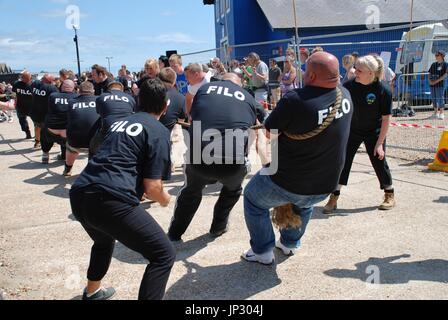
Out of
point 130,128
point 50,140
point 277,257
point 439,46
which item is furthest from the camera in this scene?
point 439,46

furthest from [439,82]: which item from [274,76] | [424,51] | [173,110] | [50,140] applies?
[50,140]

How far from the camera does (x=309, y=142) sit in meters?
3.28

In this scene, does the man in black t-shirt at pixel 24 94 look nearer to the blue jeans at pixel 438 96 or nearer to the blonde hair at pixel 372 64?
the blonde hair at pixel 372 64

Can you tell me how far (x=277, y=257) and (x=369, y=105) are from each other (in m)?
2.15

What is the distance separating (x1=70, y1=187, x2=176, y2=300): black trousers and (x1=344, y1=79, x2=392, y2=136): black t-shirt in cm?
316

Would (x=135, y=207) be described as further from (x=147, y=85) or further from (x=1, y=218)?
(x=1, y=218)

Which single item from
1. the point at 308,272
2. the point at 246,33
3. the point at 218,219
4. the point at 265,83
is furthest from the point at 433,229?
the point at 246,33

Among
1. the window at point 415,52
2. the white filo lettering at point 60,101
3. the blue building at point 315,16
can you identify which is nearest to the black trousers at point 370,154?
the white filo lettering at point 60,101

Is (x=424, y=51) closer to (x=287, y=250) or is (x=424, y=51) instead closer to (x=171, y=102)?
(x=171, y=102)

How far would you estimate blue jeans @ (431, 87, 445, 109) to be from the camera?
1199 centimetres

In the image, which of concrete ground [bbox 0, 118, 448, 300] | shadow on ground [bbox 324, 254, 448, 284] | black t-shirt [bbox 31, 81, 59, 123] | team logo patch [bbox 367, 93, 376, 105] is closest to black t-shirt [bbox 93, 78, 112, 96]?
black t-shirt [bbox 31, 81, 59, 123]

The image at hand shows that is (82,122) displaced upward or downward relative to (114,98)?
downward

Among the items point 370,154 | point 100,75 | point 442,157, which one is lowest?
point 442,157

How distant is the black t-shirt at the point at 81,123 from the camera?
711 cm
